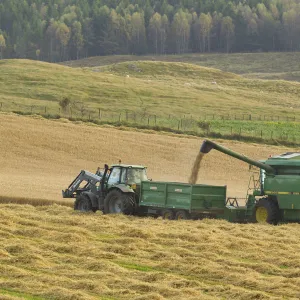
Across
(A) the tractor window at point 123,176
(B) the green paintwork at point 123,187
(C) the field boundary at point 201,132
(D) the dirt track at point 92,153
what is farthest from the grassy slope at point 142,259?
(C) the field boundary at point 201,132

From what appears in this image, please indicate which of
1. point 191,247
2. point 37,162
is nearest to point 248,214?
point 191,247

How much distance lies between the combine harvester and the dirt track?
32.5ft

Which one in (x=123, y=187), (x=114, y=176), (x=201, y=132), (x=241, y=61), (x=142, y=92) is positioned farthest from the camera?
(x=241, y=61)

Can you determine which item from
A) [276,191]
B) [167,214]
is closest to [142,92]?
[167,214]

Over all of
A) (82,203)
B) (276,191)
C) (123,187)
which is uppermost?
(276,191)

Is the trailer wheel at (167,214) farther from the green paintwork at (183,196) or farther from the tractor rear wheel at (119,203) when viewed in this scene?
the tractor rear wheel at (119,203)

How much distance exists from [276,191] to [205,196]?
2.61 m

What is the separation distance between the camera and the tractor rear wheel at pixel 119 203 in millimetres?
32688

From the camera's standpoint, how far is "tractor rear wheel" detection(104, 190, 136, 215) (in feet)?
107

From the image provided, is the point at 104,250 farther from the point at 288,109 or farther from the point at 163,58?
the point at 163,58

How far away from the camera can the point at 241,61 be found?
186750 millimetres

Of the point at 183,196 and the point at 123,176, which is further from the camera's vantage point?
the point at 123,176

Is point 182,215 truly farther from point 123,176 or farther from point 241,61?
point 241,61

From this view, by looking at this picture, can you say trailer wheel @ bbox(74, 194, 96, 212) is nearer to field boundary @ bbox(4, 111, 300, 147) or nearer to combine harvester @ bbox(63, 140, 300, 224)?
combine harvester @ bbox(63, 140, 300, 224)
